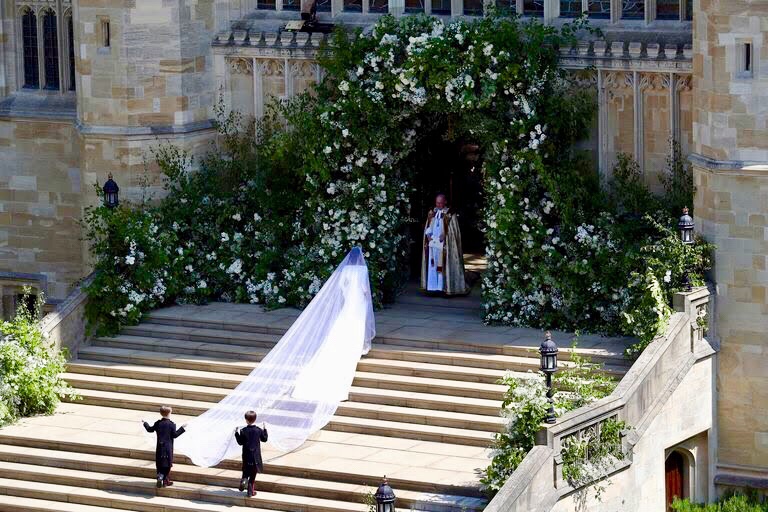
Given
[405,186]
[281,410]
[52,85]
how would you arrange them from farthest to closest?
[52,85]
[405,186]
[281,410]

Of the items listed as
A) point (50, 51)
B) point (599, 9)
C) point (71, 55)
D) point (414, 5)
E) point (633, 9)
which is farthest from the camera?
point (50, 51)

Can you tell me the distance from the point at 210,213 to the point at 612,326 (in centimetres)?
731

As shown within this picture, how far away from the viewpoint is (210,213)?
35.5m

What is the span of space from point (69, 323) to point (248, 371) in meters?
3.36

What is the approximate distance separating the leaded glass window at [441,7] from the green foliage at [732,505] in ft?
29.2

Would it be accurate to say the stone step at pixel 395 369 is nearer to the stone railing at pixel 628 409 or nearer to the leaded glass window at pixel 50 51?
the stone railing at pixel 628 409

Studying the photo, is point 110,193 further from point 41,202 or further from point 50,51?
point 50,51

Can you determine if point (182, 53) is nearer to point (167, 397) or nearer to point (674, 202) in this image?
point (167, 397)

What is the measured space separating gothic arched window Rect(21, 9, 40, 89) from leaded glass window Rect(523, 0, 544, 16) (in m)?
9.25

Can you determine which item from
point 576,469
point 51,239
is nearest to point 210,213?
point 51,239

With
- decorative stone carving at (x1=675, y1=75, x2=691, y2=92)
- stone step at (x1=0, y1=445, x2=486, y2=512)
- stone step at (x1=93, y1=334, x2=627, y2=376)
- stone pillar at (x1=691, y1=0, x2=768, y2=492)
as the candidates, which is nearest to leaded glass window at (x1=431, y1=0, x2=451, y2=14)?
decorative stone carving at (x1=675, y1=75, x2=691, y2=92)

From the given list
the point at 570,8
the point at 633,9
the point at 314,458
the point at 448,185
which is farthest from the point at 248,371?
the point at 633,9

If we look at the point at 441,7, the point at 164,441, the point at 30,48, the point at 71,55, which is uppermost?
the point at 441,7

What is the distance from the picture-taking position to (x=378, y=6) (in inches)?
1395
